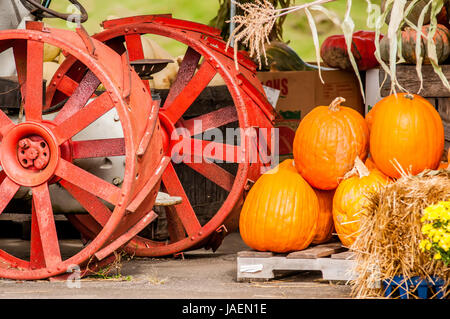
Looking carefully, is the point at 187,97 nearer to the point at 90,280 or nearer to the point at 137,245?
the point at 137,245

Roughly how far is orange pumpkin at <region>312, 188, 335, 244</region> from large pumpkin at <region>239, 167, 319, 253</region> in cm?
8

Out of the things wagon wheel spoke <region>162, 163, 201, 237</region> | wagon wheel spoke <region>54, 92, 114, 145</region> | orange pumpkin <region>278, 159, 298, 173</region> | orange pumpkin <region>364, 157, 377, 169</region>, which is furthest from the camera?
wagon wheel spoke <region>162, 163, 201, 237</region>

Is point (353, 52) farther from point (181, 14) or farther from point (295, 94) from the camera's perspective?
point (181, 14)

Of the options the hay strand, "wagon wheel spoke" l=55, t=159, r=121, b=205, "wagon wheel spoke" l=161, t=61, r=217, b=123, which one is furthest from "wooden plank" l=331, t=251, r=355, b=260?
"wagon wheel spoke" l=161, t=61, r=217, b=123

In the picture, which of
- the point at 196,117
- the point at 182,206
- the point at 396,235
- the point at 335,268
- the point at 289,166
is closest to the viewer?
the point at 396,235

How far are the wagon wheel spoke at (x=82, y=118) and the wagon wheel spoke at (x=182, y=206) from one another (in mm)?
1211

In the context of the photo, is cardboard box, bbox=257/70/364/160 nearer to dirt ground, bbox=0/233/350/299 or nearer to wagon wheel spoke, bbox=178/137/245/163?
wagon wheel spoke, bbox=178/137/245/163

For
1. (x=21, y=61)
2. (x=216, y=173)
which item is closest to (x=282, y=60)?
(x=216, y=173)

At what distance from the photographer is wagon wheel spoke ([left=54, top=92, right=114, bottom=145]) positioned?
15.0 feet

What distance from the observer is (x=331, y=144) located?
4770mm

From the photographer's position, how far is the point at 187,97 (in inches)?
223

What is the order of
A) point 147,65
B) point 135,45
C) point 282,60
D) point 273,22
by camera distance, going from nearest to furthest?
point 273,22
point 147,65
point 135,45
point 282,60

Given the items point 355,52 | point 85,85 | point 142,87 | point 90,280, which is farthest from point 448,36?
point 90,280

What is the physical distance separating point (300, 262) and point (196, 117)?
179 cm
